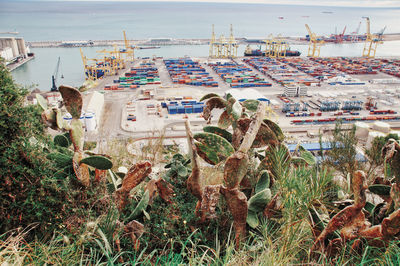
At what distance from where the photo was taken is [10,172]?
199 cm

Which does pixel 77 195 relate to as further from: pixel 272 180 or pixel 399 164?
pixel 399 164

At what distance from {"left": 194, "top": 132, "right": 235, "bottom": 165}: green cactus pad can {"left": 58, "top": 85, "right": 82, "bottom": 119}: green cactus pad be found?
1.08m

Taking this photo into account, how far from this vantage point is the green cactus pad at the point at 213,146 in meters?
2.48

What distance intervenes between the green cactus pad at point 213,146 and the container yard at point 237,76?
2445 cm

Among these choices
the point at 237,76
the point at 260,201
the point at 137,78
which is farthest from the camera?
the point at 237,76

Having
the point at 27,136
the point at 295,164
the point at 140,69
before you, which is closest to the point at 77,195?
the point at 27,136

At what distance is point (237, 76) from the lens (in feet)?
95.2

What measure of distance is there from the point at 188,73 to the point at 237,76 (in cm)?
521

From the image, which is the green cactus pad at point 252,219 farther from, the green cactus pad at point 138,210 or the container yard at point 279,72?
the container yard at point 279,72

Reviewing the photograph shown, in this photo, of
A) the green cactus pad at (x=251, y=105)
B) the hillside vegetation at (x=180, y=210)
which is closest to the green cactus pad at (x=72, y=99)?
the hillside vegetation at (x=180, y=210)

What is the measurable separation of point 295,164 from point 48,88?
2624 centimetres

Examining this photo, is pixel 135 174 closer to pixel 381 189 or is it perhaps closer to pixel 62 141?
pixel 62 141

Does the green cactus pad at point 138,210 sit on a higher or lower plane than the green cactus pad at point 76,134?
lower

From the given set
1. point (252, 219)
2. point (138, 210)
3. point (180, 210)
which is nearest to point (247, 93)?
point (180, 210)
